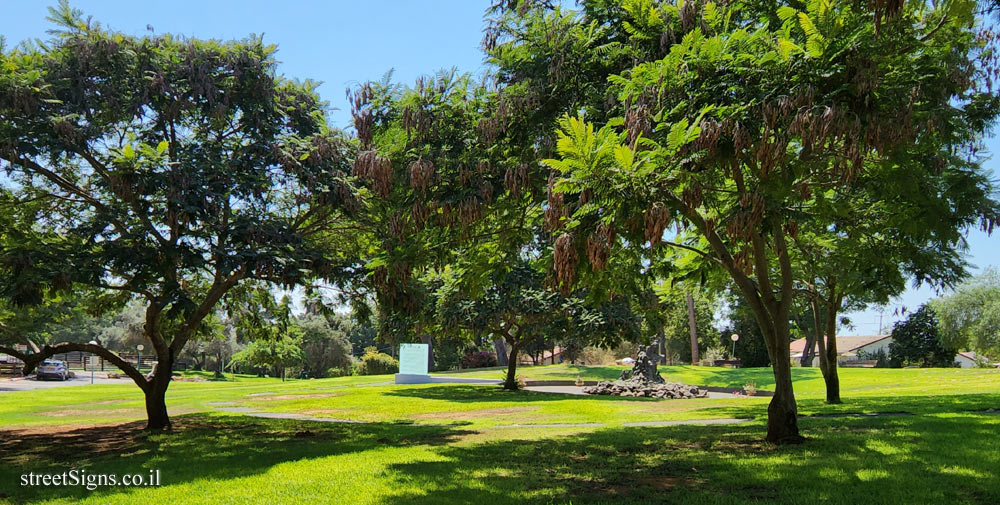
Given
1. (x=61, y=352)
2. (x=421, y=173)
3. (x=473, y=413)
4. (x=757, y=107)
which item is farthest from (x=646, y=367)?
(x=757, y=107)

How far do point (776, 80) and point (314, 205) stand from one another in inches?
425

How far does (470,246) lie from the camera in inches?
513

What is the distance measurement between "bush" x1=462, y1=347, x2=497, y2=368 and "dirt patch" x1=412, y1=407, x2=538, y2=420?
4403 cm

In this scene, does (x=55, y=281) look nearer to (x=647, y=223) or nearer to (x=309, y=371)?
(x=647, y=223)

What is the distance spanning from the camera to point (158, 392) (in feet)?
54.3

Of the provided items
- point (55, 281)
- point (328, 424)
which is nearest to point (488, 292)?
point (328, 424)

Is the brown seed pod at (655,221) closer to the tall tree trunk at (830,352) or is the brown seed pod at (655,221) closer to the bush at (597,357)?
the tall tree trunk at (830,352)

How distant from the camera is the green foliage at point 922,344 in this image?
2260 inches

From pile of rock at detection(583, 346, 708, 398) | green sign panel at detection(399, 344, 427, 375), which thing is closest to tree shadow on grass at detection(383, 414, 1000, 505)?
pile of rock at detection(583, 346, 708, 398)

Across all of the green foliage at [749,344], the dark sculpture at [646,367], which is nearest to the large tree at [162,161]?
the dark sculpture at [646,367]

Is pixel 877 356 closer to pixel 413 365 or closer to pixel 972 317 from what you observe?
pixel 972 317

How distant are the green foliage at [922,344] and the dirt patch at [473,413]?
48608mm

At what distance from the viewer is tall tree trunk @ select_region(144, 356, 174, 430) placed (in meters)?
16.1

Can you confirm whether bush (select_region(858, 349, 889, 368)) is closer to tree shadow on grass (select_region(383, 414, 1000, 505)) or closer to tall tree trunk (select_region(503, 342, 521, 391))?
tall tree trunk (select_region(503, 342, 521, 391))
